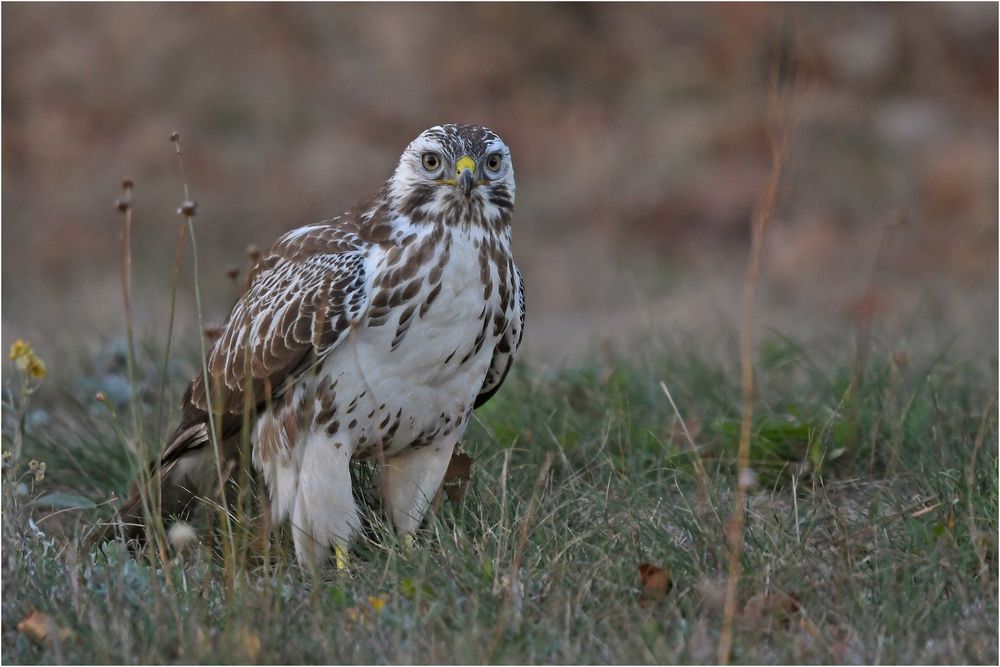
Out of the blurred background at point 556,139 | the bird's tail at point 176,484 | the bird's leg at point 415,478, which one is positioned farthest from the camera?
the blurred background at point 556,139

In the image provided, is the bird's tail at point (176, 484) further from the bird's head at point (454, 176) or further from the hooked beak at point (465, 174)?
the hooked beak at point (465, 174)

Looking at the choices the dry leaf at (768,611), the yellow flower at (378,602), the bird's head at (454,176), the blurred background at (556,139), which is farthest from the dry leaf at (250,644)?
the blurred background at (556,139)

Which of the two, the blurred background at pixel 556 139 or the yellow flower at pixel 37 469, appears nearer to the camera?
the yellow flower at pixel 37 469

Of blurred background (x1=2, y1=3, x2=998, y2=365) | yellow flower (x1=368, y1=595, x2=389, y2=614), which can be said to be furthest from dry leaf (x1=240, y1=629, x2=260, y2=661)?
blurred background (x1=2, y1=3, x2=998, y2=365)

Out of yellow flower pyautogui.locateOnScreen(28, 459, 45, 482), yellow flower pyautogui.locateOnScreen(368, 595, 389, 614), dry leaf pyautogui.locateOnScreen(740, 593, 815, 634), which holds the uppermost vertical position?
yellow flower pyautogui.locateOnScreen(28, 459, 45, 482)

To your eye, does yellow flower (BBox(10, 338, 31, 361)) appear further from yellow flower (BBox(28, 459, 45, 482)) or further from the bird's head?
the bird's head

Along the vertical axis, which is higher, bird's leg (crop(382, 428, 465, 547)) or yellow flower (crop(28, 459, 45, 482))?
yellow flower (crop(28, 459, 45, 482))

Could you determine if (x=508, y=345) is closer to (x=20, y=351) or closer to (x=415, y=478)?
(x=415, y=478)

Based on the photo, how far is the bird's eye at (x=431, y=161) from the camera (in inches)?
153

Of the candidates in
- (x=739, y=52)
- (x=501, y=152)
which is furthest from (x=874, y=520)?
(x=739, y=52)

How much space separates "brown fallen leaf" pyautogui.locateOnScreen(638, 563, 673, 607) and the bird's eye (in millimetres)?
1196

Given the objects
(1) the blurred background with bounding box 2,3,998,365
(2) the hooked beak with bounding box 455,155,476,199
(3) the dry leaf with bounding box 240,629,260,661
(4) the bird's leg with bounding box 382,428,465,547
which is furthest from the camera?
(1) the blurred background with bounding box 2,3,998,365

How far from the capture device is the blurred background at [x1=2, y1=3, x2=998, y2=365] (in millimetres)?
9930

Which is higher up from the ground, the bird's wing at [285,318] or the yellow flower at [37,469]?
the bird's wing at [285,318]
